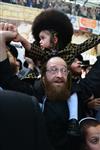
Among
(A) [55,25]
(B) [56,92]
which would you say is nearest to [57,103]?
(B) [56,92]

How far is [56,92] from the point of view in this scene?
6.23ft

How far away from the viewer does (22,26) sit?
803 cm

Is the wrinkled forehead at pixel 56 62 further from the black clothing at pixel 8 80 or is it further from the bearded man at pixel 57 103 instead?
the black clothing at pixel 8 80

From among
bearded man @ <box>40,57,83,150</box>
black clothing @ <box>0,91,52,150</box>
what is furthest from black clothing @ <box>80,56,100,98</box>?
black clothing @ <box>0,91,52,150</box>

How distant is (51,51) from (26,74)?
17 centimetres

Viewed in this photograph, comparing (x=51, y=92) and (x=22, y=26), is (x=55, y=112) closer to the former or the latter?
(x=51, y=92)

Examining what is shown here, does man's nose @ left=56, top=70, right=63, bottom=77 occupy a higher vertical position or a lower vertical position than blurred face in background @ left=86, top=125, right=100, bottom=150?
higher

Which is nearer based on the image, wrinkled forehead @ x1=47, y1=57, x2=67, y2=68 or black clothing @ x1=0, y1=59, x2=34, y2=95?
black clothing @ x1=0, y1=59, x2=34, y2=95

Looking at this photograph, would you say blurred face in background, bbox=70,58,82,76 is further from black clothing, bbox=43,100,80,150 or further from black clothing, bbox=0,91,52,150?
black clothing, bbox=0,91,52,150

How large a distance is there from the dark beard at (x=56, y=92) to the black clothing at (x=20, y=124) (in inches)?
32.9

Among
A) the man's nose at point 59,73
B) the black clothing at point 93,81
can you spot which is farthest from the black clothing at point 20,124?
the black clothing at point 93,81

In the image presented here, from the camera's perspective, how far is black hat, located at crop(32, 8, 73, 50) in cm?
229

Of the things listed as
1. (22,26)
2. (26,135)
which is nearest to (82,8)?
(22,26)

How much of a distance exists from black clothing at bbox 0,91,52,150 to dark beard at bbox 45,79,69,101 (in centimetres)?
84
